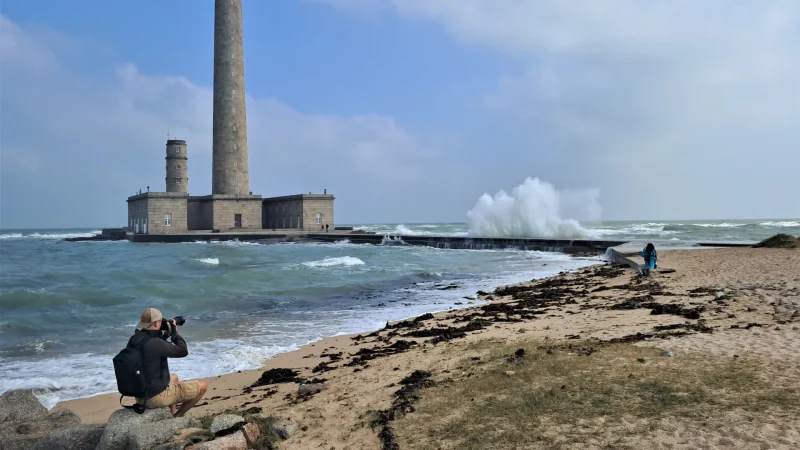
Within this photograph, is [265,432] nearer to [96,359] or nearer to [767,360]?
[767,360]

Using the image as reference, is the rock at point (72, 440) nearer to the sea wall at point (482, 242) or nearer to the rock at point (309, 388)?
the rock at point (309, 388)

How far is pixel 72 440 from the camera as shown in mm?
3979

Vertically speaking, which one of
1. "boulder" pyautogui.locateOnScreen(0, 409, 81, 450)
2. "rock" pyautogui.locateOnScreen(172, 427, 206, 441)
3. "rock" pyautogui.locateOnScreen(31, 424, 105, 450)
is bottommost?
"boulder" pyautogui.locateOnScreen(0, 409, 81, 450)

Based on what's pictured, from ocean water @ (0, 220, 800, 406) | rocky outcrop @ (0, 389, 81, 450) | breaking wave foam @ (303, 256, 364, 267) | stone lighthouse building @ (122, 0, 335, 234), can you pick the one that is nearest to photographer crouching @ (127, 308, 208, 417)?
rocky outcrop @ (0, 389, 81, 450)

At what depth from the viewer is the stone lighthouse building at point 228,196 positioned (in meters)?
39.4

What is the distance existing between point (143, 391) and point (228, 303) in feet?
30.1

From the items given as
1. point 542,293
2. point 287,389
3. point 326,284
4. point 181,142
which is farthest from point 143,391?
point 181,142

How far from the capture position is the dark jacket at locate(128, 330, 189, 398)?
12.6 feet

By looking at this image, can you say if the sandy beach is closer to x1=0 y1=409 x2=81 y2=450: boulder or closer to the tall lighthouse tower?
x1=0 y1=409 x2=81 y2=450: boulder

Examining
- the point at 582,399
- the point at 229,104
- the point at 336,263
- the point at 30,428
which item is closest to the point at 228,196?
the point at 229,104

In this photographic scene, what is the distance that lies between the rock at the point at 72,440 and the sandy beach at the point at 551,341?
50.4 inches

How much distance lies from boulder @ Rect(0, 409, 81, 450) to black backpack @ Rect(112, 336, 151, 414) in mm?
948

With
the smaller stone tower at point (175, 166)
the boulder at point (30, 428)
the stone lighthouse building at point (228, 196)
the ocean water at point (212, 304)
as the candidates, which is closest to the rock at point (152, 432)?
the boulder at point (30, 428)

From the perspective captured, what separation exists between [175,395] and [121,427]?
16.3 inches
